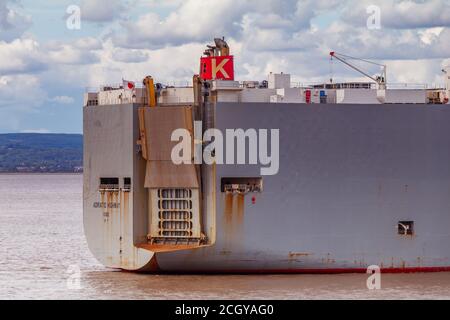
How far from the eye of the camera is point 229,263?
32562 millimetres

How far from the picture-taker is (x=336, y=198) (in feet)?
108

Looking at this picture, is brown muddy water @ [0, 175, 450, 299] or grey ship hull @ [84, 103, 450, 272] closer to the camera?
brown muddy water @ [0, 175, 450, 299]

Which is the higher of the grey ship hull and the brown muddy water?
the grey ship hull

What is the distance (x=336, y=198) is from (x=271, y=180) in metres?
1.74

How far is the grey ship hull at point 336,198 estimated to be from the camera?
3256 centimetres

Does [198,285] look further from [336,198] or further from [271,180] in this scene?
[336,198]

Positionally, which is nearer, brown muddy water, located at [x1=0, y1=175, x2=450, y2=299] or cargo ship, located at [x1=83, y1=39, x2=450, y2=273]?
brown muddy water, located at [x1=0, y1=175, x2=450, y2=299]

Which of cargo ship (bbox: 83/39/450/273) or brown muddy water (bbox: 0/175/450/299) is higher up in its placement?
cargo ship (bbox: 83/39/450/273)

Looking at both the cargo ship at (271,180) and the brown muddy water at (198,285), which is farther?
the cargo ship at (271,180)

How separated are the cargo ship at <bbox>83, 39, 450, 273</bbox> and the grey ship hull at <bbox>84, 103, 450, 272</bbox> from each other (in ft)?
0.08

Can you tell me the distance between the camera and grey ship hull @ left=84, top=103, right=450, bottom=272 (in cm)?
3256

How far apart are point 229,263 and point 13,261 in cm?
1061

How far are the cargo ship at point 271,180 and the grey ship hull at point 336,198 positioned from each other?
0.03 m
